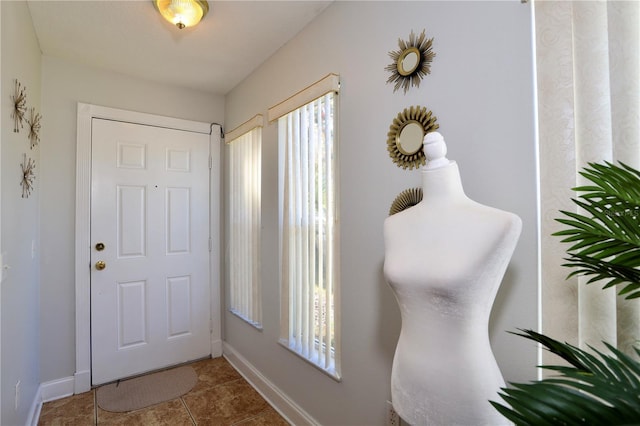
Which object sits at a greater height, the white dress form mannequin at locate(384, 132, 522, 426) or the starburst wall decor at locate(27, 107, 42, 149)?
the starburst wall decor at locate(27, 107, 42, 149)

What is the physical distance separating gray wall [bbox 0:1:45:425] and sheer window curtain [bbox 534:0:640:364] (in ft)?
6.64

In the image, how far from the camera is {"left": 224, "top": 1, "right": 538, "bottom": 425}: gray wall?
969 mm

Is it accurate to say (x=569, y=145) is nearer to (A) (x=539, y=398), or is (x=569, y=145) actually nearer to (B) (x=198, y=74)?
(A) (x=539, y=398)

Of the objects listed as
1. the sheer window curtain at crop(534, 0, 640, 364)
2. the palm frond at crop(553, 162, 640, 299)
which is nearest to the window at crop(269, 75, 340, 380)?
the sheer window curtain at crop(534, 0, 640, 364)

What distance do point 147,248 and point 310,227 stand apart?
163 centimetres

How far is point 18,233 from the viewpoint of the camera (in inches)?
62.9

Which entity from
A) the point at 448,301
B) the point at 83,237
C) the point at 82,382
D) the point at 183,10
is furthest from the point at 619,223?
the point at 82,382

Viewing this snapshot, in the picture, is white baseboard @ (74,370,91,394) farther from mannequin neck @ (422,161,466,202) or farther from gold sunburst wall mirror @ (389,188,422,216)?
mannequin neck @ (422,161,466,202)

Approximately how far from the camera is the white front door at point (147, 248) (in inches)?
96.0

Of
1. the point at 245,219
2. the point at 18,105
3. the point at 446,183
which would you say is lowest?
the point at 245,219

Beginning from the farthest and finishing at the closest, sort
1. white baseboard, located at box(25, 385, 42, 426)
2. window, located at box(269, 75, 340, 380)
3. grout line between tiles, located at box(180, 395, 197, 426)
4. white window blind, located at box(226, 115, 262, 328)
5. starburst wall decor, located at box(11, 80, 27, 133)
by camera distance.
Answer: white window blind, located at box(226, 115, 262, 328) < grout line between tiles, located at box(180, 395, 197, 426) < white baseboard, located at box(25, 385, 42, 426) < window, located at box(269, 75, 340, 380) < starburst wall decor, located at box(11, 80, 27, 133)

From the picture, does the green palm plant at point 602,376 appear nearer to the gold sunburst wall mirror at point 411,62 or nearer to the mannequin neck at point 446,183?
the mannequin neck at point 446,183

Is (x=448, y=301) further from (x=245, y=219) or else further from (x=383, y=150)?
(x=245, y=219)

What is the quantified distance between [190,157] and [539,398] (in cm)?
294
